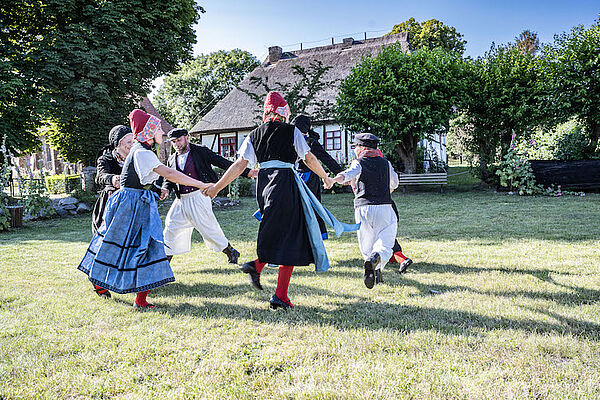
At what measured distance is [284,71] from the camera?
3070 cm

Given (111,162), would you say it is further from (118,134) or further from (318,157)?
(318,157)

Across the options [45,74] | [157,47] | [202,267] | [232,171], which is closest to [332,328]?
[232,171]

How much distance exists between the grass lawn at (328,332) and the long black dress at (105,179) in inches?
31.9

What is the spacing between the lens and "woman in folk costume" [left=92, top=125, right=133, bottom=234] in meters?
5.14

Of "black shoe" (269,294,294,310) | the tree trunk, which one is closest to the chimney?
the tree trunk

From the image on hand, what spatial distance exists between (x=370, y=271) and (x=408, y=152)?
14.3m

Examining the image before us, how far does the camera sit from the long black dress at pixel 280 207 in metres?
3.97

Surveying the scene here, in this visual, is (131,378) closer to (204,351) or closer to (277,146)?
(204,351)

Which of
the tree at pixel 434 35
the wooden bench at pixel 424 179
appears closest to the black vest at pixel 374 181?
the wooden bench at pixel 424 179

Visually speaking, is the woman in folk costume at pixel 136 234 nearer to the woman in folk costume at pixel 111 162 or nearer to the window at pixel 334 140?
the woman in folk costume at pixel 111 162

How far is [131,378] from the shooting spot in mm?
2719

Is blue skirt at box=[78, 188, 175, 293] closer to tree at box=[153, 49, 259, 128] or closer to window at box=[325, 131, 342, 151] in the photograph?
window at box=[325, 131, 342, 151]

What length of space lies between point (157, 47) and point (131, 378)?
1567 cm

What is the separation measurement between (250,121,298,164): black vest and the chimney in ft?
99.6
